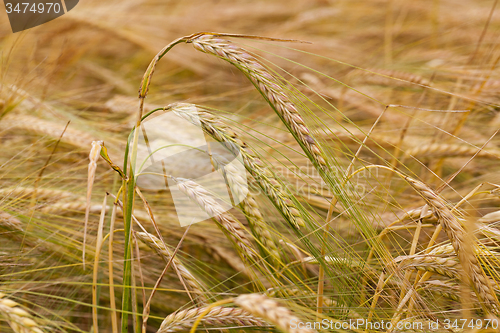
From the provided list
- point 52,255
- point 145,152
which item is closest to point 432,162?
point 145,152

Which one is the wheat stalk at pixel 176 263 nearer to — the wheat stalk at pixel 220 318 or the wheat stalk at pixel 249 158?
the wheat stalk at pixel 220 318

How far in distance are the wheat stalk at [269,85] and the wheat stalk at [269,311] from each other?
0.79 feet

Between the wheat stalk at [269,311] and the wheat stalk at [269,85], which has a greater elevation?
the wheat stalk at [269,85]

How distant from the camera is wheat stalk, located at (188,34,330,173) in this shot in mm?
496

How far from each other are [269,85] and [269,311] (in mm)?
365

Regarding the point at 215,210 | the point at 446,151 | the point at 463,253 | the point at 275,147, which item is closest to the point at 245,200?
the point at 215,210

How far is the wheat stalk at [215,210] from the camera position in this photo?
20.8 inches

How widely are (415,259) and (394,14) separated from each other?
2.57 m

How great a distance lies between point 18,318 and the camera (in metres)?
0.45

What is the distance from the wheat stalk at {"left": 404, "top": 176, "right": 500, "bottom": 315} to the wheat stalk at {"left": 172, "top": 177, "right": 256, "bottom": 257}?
0.34 meters

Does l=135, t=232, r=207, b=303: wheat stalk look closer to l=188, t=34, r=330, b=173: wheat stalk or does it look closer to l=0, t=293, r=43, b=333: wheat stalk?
l=0, t=293, r=43, b=333: wheat stalk

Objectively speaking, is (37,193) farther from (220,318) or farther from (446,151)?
(446,151)

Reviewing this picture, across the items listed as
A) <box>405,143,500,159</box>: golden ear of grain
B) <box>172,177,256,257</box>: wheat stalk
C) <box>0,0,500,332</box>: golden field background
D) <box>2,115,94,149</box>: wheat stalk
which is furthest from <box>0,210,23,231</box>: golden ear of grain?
<box>405,143,500,159</box>: golden ear of grain

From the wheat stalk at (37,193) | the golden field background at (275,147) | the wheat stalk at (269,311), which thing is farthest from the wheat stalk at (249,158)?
the wheat stalk at (37,193)
